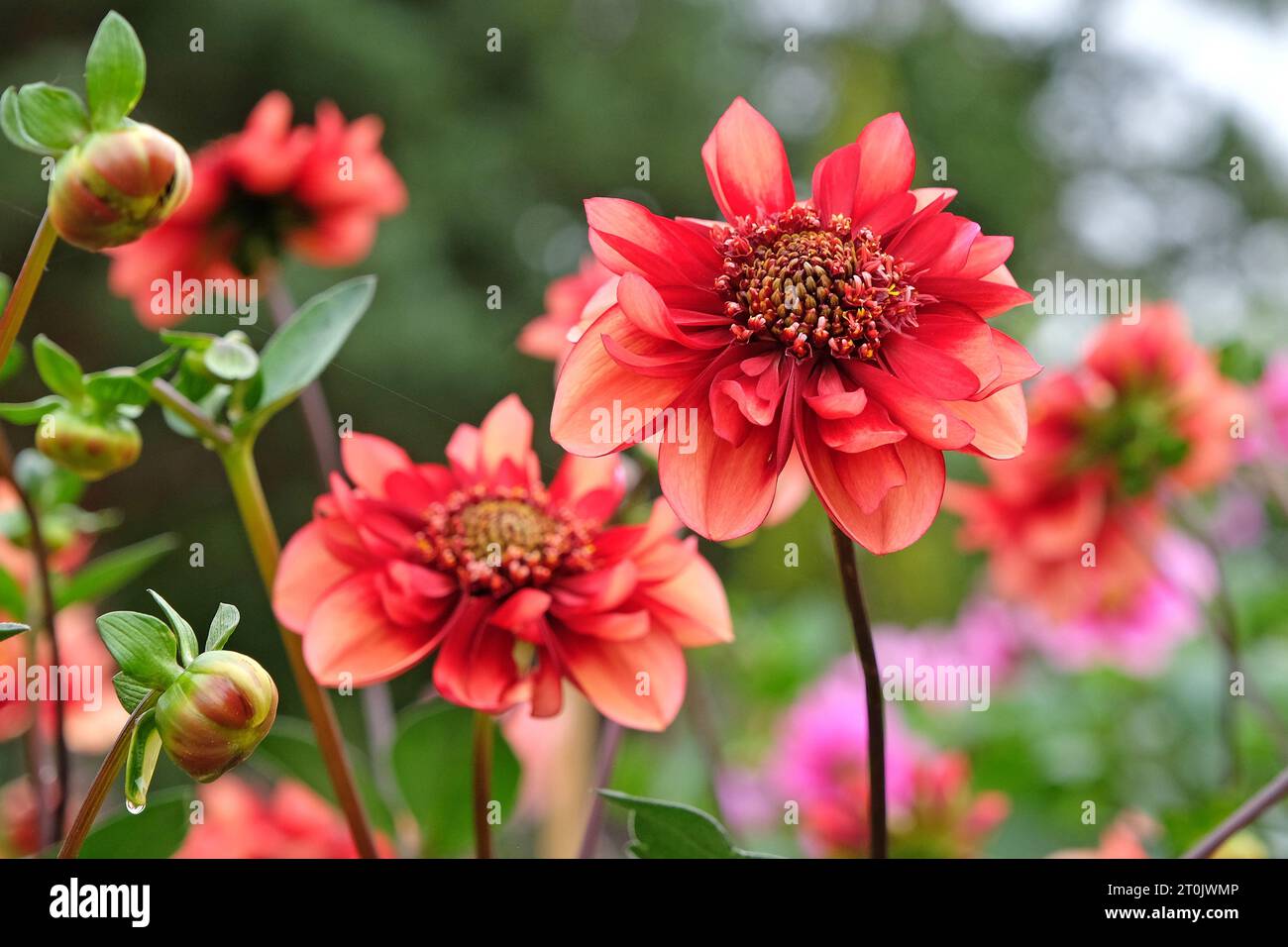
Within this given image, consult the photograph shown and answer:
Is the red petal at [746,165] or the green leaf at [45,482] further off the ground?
the red petal at [746,165]

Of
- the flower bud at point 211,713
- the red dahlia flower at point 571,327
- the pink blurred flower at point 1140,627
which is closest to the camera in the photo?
the flower bud at point 211,713

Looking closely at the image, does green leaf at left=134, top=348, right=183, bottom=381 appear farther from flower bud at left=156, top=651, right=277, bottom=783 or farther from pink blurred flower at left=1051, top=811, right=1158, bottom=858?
pink blurred flower at left=1051, top=811, right=1158, bottom=858

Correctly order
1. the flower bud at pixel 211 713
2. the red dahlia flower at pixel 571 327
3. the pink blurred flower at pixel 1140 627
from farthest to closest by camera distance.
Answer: the pink blurred flower at pixel 1140 627 → the red dahlia flower at pixel 571 327 → the flower bud at pixel 211 713

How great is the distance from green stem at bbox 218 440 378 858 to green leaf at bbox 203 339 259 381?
3 centimetres

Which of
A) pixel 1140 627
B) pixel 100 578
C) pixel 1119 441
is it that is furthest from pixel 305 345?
pixel 1140 627

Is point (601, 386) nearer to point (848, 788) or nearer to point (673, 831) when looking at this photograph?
point (673, 831)

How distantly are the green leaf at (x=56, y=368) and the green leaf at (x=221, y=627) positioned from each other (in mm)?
80

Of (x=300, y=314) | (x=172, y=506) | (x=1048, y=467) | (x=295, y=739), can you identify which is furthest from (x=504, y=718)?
(x=172, y=506)

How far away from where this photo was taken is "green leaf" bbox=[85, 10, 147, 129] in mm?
222

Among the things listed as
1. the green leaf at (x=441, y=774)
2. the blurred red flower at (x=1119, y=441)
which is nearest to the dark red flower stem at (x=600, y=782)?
the green leaf at (x=441, y=774)

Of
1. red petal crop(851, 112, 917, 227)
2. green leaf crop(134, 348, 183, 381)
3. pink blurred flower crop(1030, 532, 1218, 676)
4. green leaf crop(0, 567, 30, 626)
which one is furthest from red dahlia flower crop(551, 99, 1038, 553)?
pink blurred flower crop(1030, 532, 1218, 676)

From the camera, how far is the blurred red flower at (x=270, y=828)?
0.37 metres

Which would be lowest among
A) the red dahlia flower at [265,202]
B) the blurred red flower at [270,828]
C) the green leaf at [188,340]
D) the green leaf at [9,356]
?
the blurred red flower at [270,828]

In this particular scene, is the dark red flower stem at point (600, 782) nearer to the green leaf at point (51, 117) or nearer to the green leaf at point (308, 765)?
the green leaf at point (308, 765)
